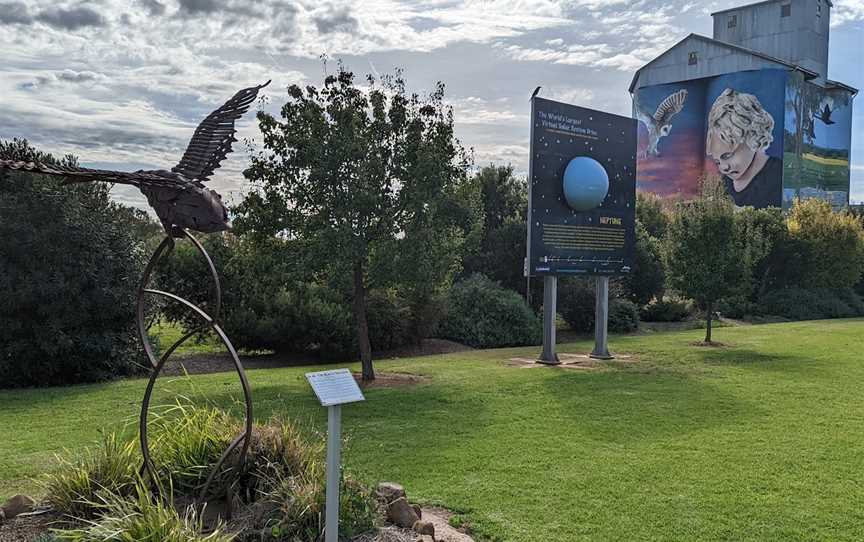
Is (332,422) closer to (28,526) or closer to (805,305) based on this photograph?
(28,526)

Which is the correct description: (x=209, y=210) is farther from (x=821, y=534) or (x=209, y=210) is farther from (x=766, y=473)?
(x=766, y=473)

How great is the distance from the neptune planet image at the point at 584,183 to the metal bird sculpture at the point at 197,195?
35.1ft

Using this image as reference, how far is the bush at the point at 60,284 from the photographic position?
41.0ft

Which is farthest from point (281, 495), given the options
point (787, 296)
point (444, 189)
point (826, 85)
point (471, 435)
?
point (826, 85)

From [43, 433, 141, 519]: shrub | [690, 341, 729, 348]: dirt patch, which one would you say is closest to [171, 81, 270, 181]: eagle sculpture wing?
[43, 433, 141, 519]: shrub

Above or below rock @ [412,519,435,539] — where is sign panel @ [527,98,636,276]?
above

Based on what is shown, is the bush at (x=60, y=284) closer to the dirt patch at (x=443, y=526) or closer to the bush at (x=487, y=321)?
the dirt patch at (x=443, y=526)

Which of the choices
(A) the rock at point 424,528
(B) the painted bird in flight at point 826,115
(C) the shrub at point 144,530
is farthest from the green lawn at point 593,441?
(B) the painted bird in flight at point 826,115

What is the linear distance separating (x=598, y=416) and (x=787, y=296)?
2673 centimetres

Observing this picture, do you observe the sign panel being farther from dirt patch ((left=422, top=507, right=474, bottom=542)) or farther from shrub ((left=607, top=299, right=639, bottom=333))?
dirt patch ((left=422, top=507, right=474, bottom=542))

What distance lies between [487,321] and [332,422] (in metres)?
17.6

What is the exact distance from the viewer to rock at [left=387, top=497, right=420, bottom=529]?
497cm

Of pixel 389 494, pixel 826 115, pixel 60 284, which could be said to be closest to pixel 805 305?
pixel 60 284

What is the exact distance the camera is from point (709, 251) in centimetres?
1819
